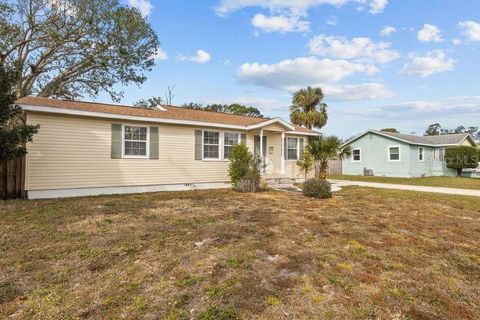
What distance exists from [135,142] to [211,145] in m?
3.47

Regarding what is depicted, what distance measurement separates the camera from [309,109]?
33.3 m

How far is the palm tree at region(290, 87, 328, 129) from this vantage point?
32.1m

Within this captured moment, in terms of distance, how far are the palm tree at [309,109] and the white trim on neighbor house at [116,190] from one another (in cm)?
2057

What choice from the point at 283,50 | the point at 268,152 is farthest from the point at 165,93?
the point at 268,152

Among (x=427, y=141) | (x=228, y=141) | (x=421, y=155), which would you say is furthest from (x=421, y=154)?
(x=228, y=141)

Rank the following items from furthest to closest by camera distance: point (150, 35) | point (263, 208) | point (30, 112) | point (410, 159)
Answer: point (410, 159) → point (150, 35) → point (30, 112) → point (263, 208)

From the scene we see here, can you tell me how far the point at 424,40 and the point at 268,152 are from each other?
30.9 ft

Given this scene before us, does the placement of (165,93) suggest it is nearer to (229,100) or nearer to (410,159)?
(229,100)

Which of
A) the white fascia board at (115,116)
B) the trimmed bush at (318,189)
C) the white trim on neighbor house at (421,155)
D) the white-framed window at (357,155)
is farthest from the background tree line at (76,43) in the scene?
the white trim on neighbor house at (421,155)

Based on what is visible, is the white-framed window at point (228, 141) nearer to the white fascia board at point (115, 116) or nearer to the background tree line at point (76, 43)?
the white fascia board at point (115, 116)

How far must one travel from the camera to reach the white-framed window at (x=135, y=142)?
11320 mm

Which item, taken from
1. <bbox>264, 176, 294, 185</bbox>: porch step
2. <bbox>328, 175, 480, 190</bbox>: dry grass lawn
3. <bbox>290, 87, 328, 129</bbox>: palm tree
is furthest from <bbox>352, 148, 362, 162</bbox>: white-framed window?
<bbox>264, 176, 294, 185</bbox>: porch step

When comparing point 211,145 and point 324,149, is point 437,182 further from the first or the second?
point 211,145

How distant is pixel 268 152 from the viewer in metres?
15.6
